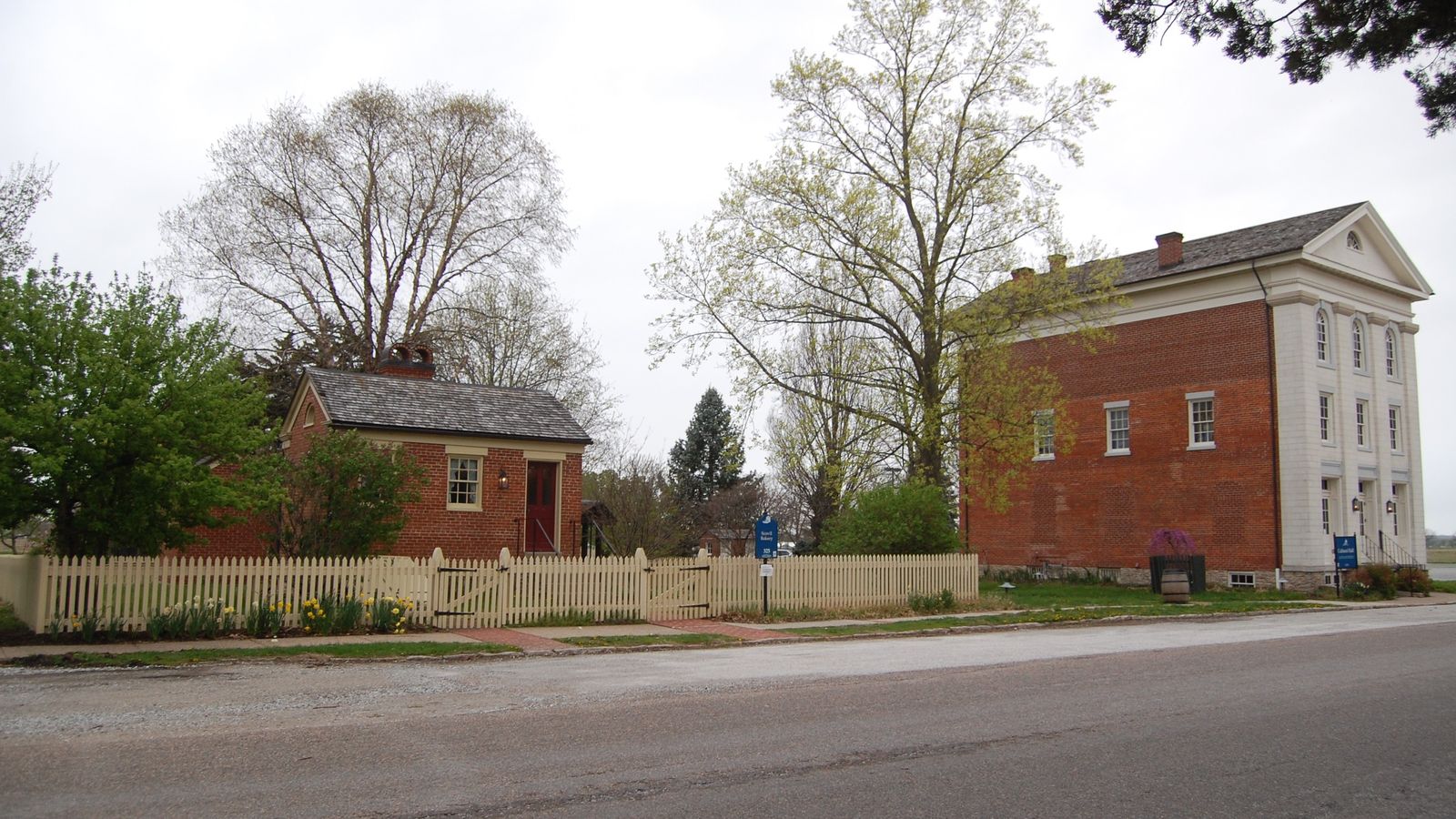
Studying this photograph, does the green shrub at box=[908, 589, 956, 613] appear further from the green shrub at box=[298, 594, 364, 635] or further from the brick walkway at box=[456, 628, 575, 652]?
the green shrub at box=[298, 594, 364, 635]

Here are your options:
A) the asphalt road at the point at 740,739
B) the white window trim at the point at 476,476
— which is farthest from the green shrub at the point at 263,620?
the white window trim at the point at 476,476

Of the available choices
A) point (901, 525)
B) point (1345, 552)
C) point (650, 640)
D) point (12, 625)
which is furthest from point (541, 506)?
point (1345, 552)

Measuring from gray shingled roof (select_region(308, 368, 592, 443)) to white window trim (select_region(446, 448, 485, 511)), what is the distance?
491mm

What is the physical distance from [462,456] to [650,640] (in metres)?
9.88

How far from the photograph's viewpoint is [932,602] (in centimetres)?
2170

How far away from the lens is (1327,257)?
1260 inches

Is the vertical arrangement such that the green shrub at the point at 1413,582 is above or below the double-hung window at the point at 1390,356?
below

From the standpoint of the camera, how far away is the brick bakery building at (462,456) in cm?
2341

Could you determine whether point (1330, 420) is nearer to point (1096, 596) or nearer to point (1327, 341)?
point (1327, 341)

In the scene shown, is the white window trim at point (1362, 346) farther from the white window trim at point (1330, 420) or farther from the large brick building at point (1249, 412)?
the white window trim at point (1330, 420)

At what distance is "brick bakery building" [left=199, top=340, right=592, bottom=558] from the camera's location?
23.4 meters

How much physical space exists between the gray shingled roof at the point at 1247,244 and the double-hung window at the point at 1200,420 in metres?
3.90

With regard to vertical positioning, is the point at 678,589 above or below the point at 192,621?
above

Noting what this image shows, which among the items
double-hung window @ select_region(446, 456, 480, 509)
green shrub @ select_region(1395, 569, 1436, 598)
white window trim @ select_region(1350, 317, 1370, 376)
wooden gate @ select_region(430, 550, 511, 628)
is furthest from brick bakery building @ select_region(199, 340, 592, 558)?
white window trim @ select_region(1350, 317, 1370, 376)
